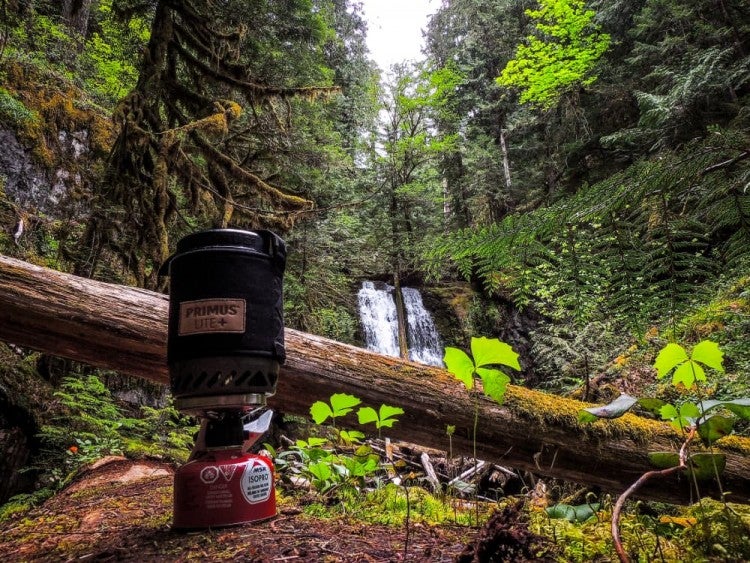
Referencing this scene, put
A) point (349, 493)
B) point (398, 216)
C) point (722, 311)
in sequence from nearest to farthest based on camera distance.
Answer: point (349, 493) < point (722, 311) < point (398, 216)

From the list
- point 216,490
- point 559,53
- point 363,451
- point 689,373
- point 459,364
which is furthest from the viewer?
point 559,53

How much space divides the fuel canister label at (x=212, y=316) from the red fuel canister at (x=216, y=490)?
19.2 inches

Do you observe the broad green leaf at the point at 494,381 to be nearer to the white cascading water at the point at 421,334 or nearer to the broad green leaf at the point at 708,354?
the broad green leaf at the point at 708,354

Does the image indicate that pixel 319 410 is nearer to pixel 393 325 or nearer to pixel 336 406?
pixel 336 406

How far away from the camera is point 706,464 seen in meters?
1.05

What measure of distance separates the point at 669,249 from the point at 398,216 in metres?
13.9

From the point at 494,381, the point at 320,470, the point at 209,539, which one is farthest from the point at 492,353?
the point at 320,470

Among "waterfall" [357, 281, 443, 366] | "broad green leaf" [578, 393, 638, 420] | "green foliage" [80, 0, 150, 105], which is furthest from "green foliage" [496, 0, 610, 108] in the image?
"broad green leaf" [578, 393, 638, 420]

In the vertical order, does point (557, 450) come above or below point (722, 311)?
below

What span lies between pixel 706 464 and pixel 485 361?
63 cm

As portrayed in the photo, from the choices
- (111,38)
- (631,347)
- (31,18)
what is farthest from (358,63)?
(631,347)

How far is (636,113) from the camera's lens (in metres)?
12.4

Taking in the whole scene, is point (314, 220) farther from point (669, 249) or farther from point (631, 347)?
point (669, 249)

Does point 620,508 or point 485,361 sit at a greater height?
point 485,361
